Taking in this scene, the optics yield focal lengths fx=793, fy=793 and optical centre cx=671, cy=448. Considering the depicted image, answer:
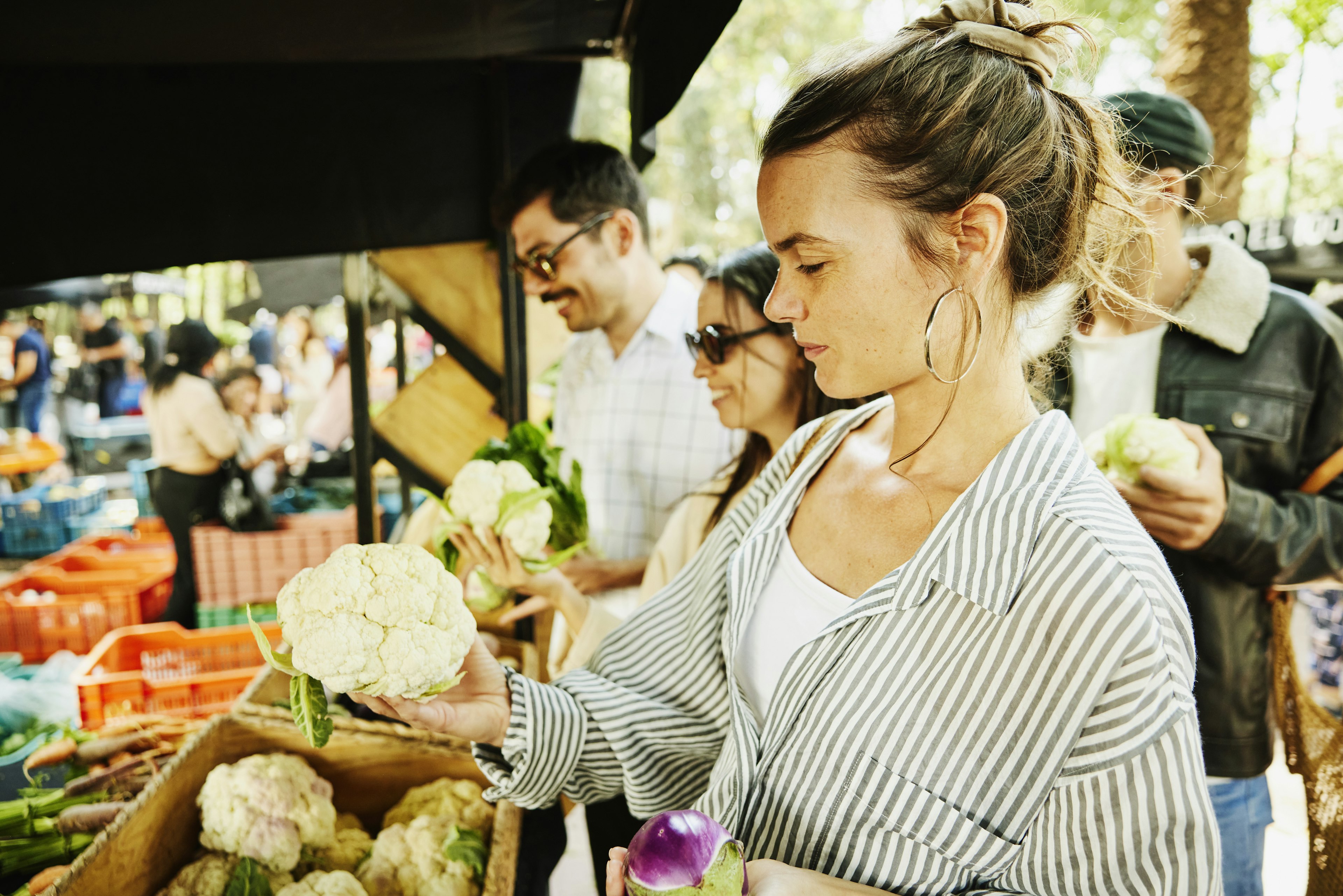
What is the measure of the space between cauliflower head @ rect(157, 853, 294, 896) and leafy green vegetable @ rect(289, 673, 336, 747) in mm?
458

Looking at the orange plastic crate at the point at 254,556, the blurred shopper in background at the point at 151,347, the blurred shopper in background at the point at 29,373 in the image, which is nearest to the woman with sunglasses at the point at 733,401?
the orange plastic crate at the point at 254,556

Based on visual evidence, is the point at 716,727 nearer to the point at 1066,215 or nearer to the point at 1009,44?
the point at 1066,215

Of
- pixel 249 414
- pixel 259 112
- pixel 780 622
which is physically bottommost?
pixel 249 414

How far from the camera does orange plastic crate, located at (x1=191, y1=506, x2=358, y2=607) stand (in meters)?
4.43

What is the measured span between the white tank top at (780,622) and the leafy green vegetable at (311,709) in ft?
2.32

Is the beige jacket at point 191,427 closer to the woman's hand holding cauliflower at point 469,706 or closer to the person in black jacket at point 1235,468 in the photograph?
the woman's hand holding cauliflower at point 469,706

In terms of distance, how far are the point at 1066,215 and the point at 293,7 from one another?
1.25 meters

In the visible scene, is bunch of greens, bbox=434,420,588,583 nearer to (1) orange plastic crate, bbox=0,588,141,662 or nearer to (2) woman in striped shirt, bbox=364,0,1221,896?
(2) woman in striped shirt, bbox=364,0,1221,896

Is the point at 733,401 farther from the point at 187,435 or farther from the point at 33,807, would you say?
the point at 187,435

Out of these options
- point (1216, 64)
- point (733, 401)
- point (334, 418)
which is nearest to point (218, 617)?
point (334, 418)

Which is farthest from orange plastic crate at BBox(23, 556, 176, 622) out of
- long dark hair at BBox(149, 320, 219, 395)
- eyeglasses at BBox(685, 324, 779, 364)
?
eyeglasses at BBox(685, 324, 779, 364)

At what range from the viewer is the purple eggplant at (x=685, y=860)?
90cm

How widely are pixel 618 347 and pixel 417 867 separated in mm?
1616

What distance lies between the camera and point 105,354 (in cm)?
916
